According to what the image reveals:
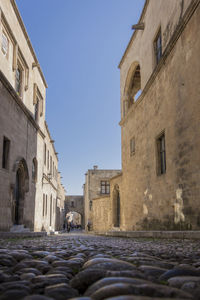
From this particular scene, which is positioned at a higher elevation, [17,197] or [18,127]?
[18,127]

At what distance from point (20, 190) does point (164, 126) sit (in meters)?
7.36

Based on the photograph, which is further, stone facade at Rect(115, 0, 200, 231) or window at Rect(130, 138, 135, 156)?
window at Rect(130, 138, 135, 156)

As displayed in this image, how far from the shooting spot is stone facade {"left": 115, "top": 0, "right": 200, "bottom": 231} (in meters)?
8.03

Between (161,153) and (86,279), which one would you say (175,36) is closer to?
(161,153)

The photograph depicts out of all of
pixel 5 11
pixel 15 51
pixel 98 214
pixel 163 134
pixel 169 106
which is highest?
pixel 5 11

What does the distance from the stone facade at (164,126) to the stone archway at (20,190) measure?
5257mm

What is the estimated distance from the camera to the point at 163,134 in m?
10.9

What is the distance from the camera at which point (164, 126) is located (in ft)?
34.0

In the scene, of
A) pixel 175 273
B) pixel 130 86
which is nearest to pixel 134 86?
pixel 130 86

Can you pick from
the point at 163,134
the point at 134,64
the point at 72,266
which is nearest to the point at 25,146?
the point at 163,134

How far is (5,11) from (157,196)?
897 centimetres

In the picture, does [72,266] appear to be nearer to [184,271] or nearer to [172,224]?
[184,271]

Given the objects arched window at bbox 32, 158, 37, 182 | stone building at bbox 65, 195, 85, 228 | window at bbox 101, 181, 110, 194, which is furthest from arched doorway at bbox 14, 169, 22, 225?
stone building at bbox 65, 195, 85, 228

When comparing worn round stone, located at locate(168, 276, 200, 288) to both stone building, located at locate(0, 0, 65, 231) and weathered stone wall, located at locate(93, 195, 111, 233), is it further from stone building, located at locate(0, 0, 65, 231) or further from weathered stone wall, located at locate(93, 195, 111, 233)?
weathered stone wall, located at locate(93, 195, 111, 233)
